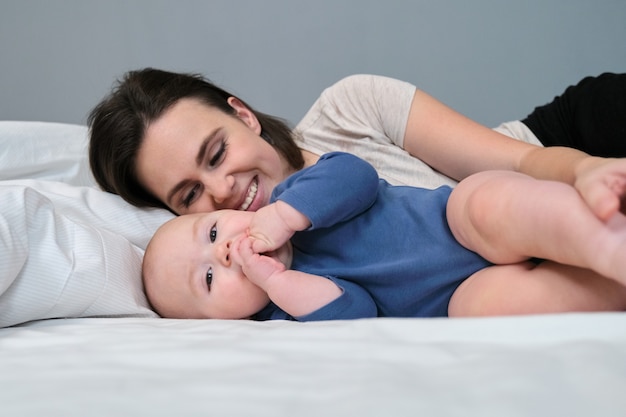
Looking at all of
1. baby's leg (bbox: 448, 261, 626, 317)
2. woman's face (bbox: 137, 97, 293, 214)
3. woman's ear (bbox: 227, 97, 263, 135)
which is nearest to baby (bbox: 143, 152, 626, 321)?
baby's leg (bbox: 448, 261, 626, 317)

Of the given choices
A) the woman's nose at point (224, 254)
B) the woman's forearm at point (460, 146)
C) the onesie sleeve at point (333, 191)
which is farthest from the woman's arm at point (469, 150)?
the woman's nose at point (224, 254)

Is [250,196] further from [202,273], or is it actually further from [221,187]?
[202,273]

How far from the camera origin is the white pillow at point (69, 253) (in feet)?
2.65

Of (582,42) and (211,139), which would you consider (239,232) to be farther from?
(582,42)

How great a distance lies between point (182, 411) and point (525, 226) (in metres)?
0.45

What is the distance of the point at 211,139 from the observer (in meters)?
1.16

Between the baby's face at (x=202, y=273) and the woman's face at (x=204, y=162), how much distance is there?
0.44ft

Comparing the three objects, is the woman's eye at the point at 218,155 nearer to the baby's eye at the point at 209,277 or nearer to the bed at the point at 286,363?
the baby's eye at the point at 209,277

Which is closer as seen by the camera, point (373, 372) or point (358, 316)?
point (373, 372)

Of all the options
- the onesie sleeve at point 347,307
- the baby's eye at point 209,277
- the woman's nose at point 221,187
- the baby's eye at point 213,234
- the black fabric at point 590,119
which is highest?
the black fabric at point 590,119

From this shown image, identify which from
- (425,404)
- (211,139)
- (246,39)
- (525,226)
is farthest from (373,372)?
(246,39)

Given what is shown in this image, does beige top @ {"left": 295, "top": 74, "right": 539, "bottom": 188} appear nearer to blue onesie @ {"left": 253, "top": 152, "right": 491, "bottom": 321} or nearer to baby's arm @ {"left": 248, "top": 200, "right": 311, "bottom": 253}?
blue onesie @ {"left": 253, "top": 152, "right": 491, "bottom": 321}

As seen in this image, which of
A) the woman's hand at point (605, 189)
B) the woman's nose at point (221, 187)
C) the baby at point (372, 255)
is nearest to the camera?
the woman's hand at point (605, 189)

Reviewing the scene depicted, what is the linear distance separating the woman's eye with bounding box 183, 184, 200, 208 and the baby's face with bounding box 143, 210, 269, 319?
156mm
